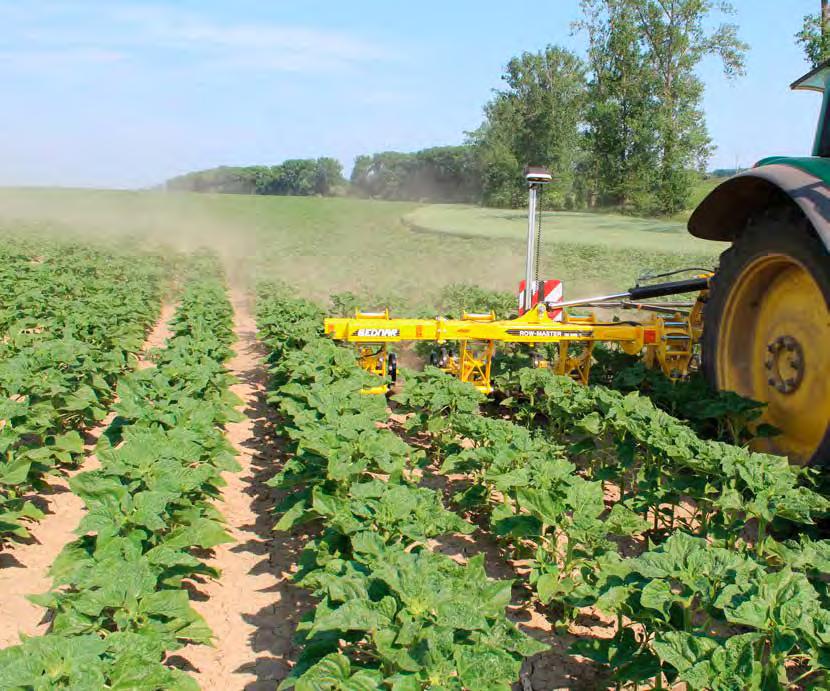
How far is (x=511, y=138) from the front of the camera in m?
50.3

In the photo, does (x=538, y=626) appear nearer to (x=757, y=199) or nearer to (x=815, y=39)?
(x=757, y=199)

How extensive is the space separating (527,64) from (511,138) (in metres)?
4.78

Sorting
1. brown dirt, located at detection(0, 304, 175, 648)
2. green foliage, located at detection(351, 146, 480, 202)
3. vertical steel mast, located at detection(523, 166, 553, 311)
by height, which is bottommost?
brown dirt, located at detection(0, 304, 175, 648)

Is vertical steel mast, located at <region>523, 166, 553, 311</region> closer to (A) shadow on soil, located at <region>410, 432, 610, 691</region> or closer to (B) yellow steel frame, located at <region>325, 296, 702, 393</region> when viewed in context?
(B) yellow steel frame, located at <region>325, 296, 702, 393</region>

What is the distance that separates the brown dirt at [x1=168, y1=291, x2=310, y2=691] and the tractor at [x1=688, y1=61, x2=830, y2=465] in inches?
128

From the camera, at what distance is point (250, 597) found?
4188 mm

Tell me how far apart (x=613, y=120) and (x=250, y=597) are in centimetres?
3188

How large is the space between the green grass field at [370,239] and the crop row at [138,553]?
21.6 ft

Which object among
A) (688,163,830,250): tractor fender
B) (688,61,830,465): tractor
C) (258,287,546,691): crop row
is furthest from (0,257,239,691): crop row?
(688,163,830,250): tractor fender

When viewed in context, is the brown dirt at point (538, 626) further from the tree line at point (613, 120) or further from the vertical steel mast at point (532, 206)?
the tree line at point (613, 120)

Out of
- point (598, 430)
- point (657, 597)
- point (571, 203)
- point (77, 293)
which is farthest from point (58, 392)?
point (571, 203)

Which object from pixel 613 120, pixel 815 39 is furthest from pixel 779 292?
pixel 613 120

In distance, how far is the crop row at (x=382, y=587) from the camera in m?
2.53

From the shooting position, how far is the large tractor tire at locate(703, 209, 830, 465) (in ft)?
16.0
